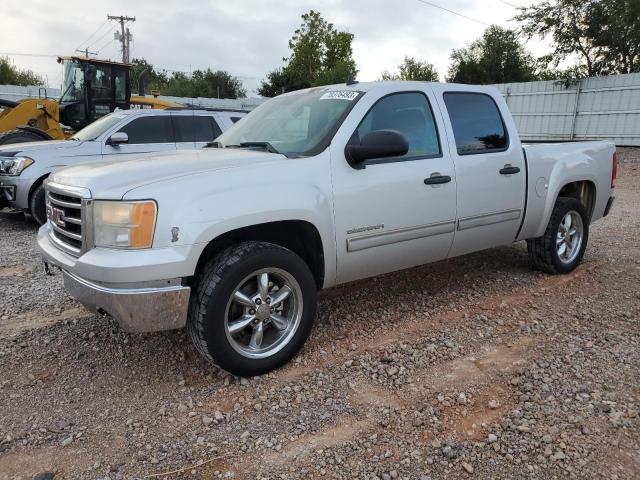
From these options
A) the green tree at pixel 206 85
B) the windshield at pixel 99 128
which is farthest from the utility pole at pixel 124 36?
the windshield at pixel 99 128

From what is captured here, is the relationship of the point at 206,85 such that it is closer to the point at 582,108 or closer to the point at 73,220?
the point at 582,108

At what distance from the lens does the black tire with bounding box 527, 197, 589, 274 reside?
205 inches

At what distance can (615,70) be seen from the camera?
2133cm

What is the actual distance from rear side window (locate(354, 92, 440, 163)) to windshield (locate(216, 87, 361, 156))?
22 centimetres

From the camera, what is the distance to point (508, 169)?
15.1 ft

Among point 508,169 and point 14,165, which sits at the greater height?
point 508,169

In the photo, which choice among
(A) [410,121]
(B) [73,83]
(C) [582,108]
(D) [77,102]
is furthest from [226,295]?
(C) [582,108]

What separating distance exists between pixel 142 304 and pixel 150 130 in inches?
253

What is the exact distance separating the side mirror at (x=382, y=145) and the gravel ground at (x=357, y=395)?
1379mm

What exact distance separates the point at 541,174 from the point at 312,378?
3.14 metres

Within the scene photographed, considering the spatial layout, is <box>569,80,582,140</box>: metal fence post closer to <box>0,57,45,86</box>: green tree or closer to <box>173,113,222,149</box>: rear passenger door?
<box>173,113,222,149</box>: rear passenger door

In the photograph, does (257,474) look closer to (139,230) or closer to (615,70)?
(139,230)

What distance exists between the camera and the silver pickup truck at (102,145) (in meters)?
7.57

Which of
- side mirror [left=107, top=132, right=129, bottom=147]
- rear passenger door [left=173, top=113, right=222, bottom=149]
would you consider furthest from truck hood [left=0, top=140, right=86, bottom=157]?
rear passenger door [left=173, top=113, right=222, bottom=149]
